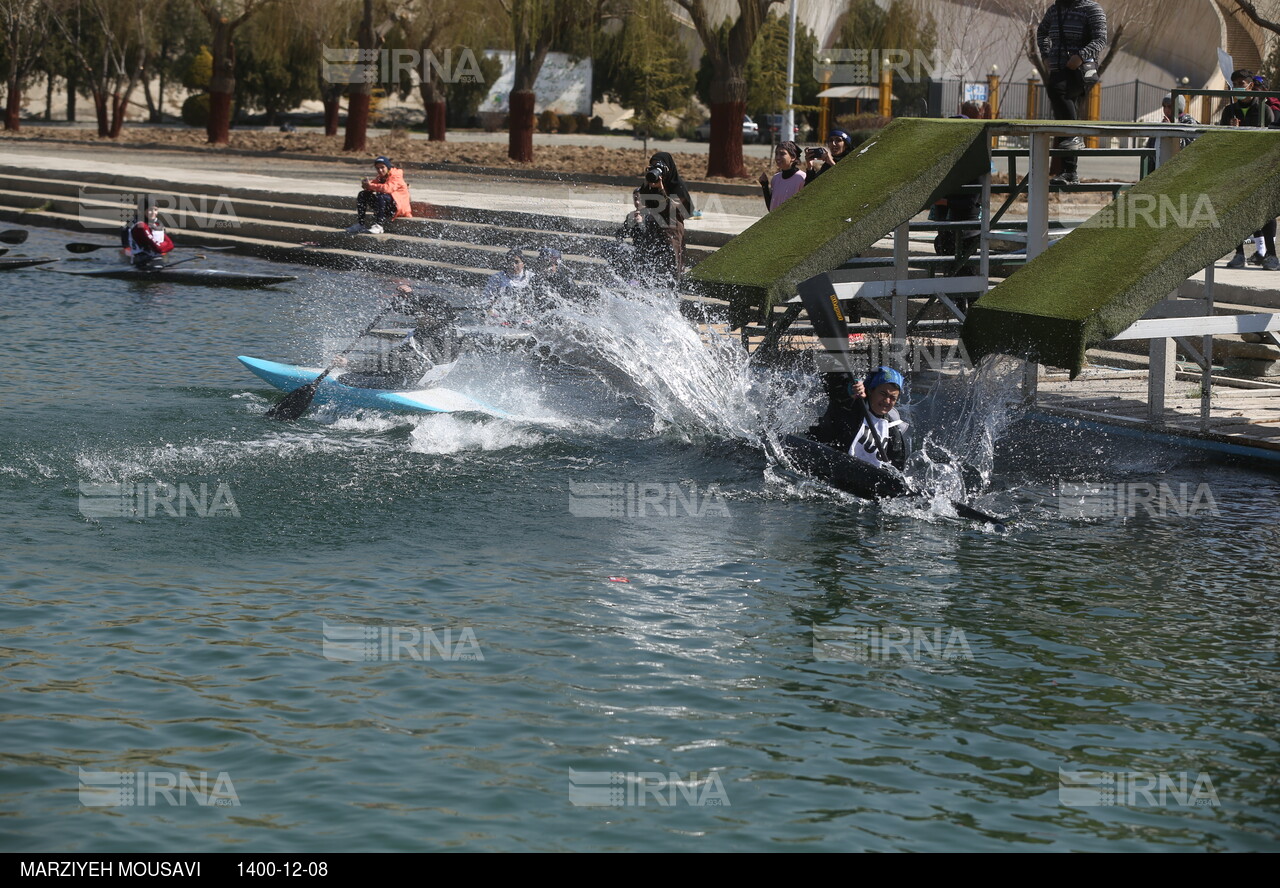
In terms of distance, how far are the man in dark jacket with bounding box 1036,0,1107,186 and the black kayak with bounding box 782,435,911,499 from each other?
451cm

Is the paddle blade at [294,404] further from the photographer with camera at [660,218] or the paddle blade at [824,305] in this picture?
the photographer with camera at [660,218]

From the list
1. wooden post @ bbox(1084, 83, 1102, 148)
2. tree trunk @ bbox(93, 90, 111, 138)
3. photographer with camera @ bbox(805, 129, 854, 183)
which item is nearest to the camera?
wooden post @ bbox(1084, 83, 1102, 148)

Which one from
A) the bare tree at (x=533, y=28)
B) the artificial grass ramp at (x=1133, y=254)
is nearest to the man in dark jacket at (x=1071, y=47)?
the artificial grass ramp at (x=1133, y=254)

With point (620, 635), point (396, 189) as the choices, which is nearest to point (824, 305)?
point (620, 635)

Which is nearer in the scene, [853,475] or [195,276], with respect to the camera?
[853,475]

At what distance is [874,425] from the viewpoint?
11.1 m

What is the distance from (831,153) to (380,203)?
10.2 m

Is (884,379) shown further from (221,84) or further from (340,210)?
(221,84)

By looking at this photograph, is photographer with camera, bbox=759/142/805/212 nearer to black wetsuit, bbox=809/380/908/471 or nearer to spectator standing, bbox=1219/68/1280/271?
spectator standing, bbox=1219/68/1280/271

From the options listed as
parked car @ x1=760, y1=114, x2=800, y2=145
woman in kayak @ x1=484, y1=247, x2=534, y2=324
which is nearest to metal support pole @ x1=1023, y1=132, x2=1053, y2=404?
woman in kayak @ x1=484, y1=247, x2=534, y2=324

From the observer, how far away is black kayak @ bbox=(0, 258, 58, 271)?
23.5 m

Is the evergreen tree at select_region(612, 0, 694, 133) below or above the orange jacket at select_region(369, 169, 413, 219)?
above

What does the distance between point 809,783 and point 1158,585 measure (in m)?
3.78

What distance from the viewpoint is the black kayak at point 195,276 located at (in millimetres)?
22406
